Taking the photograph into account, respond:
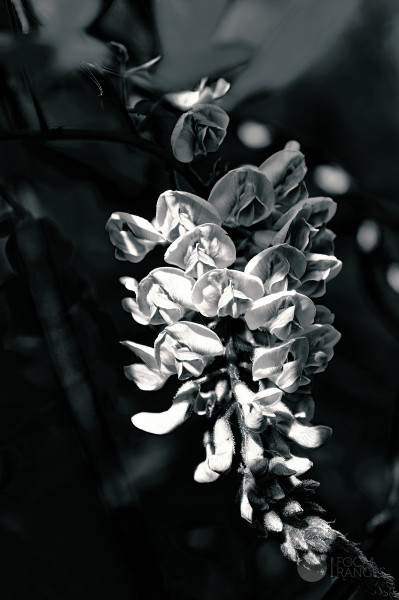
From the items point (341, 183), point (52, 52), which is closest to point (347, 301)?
point (341, 183)

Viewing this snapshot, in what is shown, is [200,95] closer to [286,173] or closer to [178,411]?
[286,173]

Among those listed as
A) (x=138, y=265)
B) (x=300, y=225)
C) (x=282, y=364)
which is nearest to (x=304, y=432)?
(x=282, y=364)

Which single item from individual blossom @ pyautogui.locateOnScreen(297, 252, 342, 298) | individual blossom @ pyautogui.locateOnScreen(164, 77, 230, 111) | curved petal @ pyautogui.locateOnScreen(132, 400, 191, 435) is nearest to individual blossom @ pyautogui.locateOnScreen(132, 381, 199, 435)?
curved petal @ pyautogui.locateOnScreen(132, 400, 191, 435)

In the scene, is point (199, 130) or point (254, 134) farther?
point (254, 134)

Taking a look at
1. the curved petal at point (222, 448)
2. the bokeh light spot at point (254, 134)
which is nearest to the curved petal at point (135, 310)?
the curved petal at point (222, 448)

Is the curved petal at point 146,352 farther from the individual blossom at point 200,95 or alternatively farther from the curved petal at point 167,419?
the individual blossom at point 200,95

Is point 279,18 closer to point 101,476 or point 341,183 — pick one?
point 341,183
